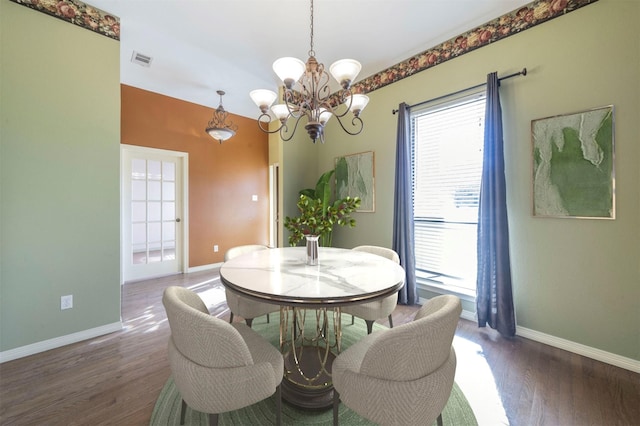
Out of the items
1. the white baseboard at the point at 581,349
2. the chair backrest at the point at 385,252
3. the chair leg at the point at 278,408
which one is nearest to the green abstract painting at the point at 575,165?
the white baseboard at the point at 581,349

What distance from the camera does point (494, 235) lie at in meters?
2.31

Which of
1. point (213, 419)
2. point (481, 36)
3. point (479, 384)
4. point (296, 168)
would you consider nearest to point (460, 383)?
point (479, 384)

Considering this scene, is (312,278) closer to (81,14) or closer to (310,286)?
(310,286)

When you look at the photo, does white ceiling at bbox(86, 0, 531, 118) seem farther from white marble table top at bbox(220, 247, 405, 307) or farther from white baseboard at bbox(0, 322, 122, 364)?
white baseboard at bbox(0, 322, 122, 364)

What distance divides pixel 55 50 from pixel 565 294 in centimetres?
468

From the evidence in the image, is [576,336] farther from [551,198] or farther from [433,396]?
[433,396]

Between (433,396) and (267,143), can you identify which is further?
(267,143)

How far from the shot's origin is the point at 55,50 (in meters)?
2.15

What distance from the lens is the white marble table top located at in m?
1.15

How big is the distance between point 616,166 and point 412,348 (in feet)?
7.15

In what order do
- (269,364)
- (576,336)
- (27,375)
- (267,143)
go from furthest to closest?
(267,143) → (576,336) → (27,375) → (269,364)

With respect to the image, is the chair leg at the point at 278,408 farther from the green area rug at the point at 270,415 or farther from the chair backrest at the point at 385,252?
the chair backrest at the point at 385,252

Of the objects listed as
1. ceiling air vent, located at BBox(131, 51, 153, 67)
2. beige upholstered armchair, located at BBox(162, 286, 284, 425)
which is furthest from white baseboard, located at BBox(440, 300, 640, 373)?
ceiling air vent, located at BBox(131, 51, 153, 67)

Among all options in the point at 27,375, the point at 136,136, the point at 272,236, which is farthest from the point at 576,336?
the point at 136,136
